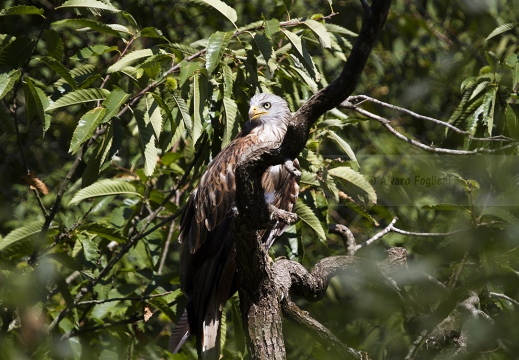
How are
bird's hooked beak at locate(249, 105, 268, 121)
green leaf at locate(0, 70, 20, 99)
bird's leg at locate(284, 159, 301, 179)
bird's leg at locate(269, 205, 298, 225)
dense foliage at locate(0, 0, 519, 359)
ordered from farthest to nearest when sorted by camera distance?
bird's hooked beak at locate(249, 105, 268, 121) → green leaf at locate(0, 70, 20, 99) → bird's leg at locate(269, 205, 298, 225) → bird's leg at locate(284, 159, 301, 179) → dense foliage at locate(0, 0, 519, 359)

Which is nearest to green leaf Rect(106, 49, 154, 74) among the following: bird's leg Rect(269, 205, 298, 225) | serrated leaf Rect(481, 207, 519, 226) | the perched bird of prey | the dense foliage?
the dense foliage

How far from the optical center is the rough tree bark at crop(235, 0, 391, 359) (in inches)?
51.0

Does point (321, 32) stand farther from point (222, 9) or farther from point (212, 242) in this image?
point (212, 242)

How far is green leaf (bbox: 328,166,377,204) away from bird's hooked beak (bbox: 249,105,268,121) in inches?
14.4

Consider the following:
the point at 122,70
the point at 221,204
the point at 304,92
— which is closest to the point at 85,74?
the point at 122,70

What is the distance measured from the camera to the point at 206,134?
105 inches

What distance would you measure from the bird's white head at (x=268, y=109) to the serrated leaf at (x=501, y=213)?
5.32 ft

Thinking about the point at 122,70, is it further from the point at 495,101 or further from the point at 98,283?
the point at 495,101

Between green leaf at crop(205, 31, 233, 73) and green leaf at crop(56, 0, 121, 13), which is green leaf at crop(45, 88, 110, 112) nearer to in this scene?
green leaf at crop(56, 0, 121, 13)

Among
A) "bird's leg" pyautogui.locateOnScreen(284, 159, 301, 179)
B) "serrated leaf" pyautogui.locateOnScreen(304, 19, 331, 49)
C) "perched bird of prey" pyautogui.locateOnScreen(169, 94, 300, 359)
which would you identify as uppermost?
"serrated leaf" pyautogui.locateOnScreen(304, 19, 331, 49)

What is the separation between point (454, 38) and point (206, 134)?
1.03m

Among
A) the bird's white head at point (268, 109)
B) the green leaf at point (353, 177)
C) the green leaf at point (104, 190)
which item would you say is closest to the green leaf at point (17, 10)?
the green leaf at point (104, 190)

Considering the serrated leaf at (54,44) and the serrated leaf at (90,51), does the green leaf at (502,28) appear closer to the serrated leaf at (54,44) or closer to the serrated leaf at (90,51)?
the serrated leaf at (90,51)

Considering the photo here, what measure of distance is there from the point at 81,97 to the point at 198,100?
36cm
